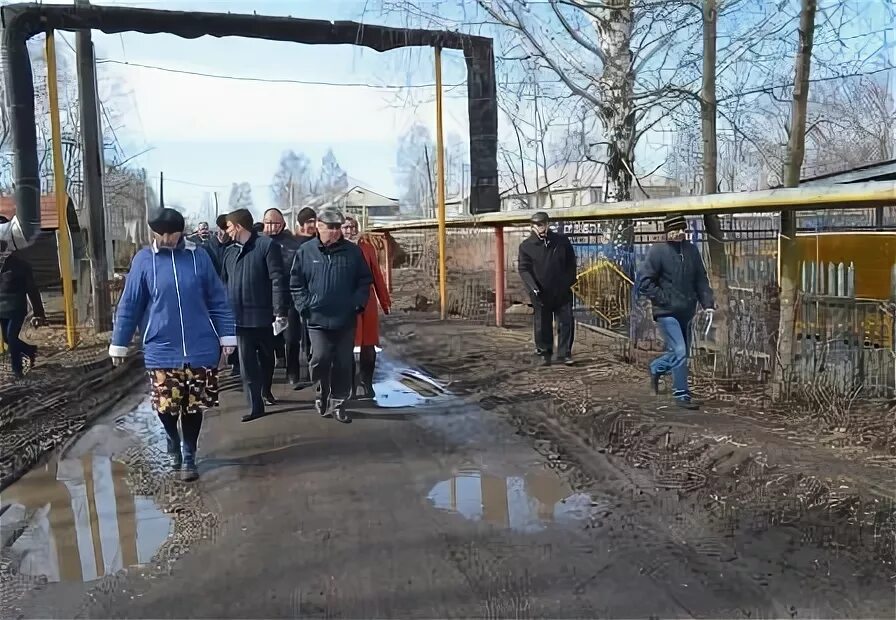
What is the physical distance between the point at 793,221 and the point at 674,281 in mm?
1125

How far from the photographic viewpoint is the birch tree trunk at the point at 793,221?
7.13 m

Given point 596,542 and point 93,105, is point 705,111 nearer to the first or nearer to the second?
point 596,542

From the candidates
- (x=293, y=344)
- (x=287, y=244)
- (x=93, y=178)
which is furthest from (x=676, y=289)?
(x=93, y=178)

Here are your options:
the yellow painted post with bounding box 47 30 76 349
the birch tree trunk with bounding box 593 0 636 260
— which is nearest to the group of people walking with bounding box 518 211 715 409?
the birch tree trunk with bounding box 593 0 636 260

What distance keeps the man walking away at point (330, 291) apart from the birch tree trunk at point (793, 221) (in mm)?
3536

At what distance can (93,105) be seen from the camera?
13.4 metres

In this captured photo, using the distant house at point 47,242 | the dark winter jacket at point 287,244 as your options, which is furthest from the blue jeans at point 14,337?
the dark winter jacket at point 287,244

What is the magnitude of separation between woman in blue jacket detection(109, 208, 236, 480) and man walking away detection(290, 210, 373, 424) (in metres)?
1.44

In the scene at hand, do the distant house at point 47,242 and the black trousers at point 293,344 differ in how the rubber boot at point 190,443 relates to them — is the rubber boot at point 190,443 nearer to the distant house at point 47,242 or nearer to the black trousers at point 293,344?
the black trousers at point 293,344

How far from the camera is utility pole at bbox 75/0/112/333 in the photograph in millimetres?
13234

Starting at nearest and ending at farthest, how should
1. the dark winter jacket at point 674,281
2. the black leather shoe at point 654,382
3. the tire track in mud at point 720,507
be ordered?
the tire track in mud at point 720,507, the dark winter jacket at point 674,281, the black leather shoe at point 654,382

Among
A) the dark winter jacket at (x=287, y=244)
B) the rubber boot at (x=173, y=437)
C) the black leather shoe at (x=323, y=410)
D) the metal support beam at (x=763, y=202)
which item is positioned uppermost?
the metal support beam at (x=763, y=202)

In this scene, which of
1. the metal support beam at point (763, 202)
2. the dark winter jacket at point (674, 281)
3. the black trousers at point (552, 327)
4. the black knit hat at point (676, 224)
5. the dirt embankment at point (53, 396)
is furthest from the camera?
the black trousers at point (552, 327)

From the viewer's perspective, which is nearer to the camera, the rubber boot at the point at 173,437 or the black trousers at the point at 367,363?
the rubber boot at the point at 173,437
